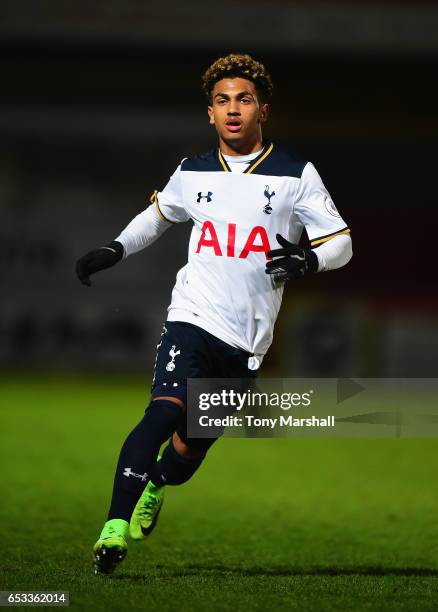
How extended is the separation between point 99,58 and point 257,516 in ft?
35.9

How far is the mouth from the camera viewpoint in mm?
4379

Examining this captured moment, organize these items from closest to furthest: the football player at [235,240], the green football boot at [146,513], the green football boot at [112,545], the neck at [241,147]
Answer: the green football boot at [112,545]
the football player at [235,240]
the neck at [241,147]
the green football boot at [146,513]

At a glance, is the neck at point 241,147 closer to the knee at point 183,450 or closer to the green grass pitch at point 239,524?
the knee at point 183,450

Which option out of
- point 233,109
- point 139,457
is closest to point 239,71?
point 233,109

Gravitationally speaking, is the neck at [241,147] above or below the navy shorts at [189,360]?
above

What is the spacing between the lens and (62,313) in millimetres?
15359

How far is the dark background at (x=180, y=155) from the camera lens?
47.6 feet

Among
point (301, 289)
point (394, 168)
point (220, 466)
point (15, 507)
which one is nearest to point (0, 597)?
point (15, 507)

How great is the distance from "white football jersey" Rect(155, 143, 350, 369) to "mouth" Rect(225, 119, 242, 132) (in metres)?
0.15

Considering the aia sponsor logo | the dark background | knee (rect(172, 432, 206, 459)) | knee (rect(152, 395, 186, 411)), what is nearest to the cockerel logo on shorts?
knee (rect(152, 395, 186, 411))

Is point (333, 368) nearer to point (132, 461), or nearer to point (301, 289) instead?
point (301, 289)

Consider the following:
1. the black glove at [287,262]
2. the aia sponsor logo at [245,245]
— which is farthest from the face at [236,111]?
the black glove at [287,262]

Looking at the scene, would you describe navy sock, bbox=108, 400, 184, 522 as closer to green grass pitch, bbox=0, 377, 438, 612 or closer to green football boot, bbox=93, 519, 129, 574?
green football boot, bbox=93, 519, 129, 574

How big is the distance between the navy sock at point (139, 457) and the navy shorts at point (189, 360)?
10 cm
